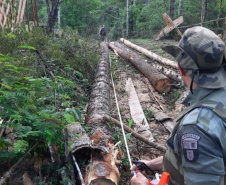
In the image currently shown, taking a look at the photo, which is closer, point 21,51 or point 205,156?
point 205,156

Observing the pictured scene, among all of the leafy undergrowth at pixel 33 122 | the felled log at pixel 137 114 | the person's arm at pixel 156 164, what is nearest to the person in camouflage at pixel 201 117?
the person's arm at pixel 156 164

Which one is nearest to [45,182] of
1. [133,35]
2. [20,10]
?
[20,10]

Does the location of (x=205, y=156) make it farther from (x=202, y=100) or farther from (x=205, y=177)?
(x=202, y=100)

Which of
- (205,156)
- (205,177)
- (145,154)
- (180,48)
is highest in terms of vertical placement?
(180,48)

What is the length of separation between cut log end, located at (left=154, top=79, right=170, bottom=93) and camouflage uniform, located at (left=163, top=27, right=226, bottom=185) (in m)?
5.45

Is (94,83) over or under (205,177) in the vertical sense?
under

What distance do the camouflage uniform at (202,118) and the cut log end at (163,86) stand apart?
5.45m

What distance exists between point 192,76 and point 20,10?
23.8 feet

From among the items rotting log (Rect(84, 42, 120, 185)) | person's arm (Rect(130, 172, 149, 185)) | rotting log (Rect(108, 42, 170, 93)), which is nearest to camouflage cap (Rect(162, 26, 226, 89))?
person's arm (Rect(130, 172, 149, 185))

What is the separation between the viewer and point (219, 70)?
168 cm

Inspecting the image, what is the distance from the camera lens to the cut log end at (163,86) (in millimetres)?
7236

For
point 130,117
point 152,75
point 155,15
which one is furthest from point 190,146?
point 155,15

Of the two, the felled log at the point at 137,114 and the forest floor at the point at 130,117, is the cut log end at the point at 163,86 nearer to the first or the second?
the forest floor at the point at 130,117

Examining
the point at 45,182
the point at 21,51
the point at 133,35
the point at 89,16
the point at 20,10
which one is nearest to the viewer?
the point at 45,182
